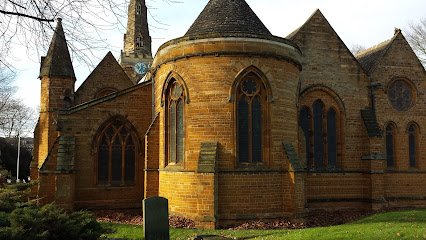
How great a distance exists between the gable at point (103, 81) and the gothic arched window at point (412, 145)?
16.4m

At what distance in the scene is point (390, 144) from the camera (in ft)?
66.0

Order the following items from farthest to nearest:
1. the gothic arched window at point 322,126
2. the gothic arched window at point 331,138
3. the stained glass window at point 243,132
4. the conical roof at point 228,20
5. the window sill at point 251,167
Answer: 1. the gothic arched window at point 331,138
2. the gothic arched window at point 322,126
3. the conical roof at point 228,20
4. the stained glass window at point 243,132
5. the window sill at point 251,167

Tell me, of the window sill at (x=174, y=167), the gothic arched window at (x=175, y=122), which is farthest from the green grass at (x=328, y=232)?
the gothic arched window at (x=175, y=122)

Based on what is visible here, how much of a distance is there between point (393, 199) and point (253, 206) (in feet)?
31.1

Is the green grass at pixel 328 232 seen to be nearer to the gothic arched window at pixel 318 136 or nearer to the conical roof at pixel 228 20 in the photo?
the gothic arched window at pixel 318 136

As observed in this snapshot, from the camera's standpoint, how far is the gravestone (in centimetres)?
913

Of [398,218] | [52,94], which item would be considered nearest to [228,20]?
[398,218]

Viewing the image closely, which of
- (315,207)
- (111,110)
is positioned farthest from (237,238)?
(111,110)

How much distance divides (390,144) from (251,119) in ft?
31.6

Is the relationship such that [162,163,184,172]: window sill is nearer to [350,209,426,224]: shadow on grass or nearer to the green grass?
the green grass

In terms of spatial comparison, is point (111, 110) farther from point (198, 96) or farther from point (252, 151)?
point (252, 151)

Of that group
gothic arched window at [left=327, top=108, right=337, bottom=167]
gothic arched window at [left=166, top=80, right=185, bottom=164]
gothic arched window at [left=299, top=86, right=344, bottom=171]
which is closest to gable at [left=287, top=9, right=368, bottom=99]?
gothic arched window at [left=299, top=86, right=344, bottom=171]

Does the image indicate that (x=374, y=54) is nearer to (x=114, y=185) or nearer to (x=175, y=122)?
(x=175, y=122)

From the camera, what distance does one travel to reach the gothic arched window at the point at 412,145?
2038cm
